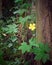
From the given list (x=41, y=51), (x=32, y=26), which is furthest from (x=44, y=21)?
(x=32, y=26)

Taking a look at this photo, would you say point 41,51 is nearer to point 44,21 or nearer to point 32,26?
point 44,21

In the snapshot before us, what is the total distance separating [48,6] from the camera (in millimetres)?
3160

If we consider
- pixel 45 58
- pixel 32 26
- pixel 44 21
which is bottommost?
pixel 45 58

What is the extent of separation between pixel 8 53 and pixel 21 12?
718 mm

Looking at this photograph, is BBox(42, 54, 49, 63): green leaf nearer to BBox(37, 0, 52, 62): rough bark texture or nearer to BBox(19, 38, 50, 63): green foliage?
BBox(19, 38, 50, 63): green foliage

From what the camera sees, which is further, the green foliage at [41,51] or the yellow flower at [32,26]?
the yellow flower at [32,26]

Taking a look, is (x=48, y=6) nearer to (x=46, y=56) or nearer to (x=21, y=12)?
(x=46, y=56)

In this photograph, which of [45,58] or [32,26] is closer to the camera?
[45,58]

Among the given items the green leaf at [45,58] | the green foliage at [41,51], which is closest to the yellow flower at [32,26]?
the green foliage at [41,51]

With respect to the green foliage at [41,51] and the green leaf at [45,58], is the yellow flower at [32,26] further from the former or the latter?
the green leaf at [45,58]

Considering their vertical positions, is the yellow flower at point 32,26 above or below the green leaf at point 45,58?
above

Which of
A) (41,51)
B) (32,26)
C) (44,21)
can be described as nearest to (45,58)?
(41,51)

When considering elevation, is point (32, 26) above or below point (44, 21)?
below

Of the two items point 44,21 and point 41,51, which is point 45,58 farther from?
point 44,21
